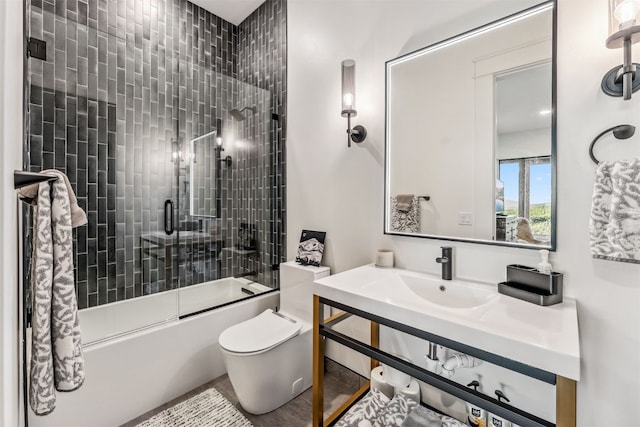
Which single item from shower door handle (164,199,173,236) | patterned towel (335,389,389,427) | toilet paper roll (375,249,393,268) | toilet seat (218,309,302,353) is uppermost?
shower door handle (164,199,173,236)

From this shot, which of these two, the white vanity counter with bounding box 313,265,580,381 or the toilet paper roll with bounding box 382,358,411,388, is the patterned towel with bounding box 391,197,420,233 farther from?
the toilet paper roll with bounding box 382,358,411,388

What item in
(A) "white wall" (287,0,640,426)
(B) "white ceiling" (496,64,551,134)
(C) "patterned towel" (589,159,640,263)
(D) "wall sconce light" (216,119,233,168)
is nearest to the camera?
(C) "patterned towel" (589,159,640,263)

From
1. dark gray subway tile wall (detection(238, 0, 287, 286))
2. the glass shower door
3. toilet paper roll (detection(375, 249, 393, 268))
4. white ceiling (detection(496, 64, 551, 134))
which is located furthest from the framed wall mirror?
the glass shower door

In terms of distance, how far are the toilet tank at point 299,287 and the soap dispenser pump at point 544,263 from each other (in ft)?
3.96

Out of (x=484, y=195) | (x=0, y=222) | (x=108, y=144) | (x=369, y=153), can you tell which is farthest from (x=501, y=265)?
(x=108, y=144)

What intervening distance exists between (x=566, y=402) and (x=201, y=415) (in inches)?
68.7

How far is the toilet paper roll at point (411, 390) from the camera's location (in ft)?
5.25

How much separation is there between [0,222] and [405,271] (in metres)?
1.56

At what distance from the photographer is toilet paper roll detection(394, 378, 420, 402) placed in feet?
5.25

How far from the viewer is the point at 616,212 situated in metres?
0.96

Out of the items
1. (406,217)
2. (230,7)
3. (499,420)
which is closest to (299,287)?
(406,217)

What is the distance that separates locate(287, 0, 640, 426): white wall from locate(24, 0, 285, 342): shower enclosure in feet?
1.30

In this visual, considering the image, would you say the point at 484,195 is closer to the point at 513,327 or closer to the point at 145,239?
the point at 513,327

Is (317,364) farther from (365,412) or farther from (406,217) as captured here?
(406,217)
